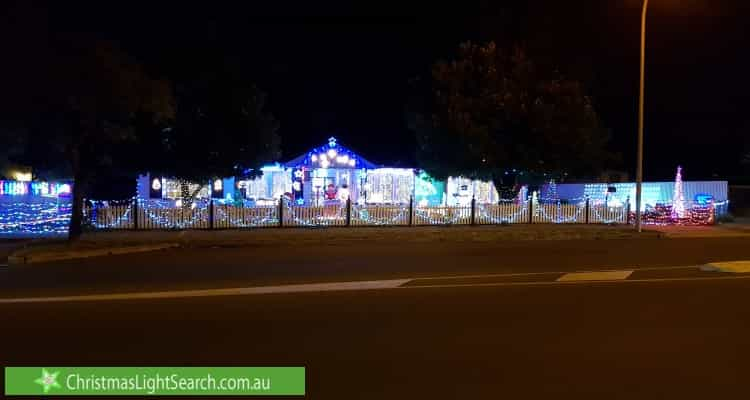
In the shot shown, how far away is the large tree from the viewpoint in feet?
83.0

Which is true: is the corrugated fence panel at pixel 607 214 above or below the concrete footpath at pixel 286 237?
above

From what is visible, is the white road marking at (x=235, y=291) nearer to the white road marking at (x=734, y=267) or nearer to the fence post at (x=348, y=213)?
the white road marking at (x=734, y=267)

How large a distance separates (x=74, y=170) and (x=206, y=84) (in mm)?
7875

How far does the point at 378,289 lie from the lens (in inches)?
437

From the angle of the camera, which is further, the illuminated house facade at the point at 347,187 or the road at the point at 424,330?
the illuminated house facade at the point at 347,187

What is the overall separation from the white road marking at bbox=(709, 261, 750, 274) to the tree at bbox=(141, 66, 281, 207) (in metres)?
16.5

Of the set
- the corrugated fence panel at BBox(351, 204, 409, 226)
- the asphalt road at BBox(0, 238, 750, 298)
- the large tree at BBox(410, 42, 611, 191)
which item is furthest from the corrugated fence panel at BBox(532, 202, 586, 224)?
the corrugated fence panel at BBox(351, 204, 409, 226)

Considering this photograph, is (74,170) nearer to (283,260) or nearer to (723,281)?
(283,260)

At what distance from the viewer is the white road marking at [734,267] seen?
13.2 metres

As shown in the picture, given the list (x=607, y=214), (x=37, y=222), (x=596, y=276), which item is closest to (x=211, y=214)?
(x=37, y=222)

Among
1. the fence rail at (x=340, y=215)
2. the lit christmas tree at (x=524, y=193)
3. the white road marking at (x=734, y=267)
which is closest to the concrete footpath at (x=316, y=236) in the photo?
the fence rail at (x=340, y=215)

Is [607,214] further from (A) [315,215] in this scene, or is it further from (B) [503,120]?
(A) [315,215]

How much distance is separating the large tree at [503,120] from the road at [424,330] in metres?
12.1

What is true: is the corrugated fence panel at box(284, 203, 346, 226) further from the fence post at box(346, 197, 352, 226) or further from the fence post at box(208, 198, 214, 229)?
the fence post at box(208, 198, 214, 229)
